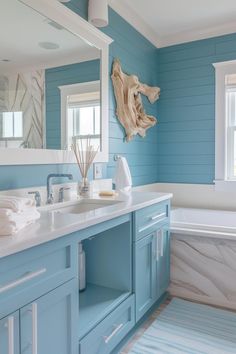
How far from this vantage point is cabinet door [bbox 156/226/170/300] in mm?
2295

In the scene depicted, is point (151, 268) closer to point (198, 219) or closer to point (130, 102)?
point (198, 219)

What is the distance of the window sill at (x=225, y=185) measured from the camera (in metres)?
3.18

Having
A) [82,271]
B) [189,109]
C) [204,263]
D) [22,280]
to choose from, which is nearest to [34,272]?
[22,280]

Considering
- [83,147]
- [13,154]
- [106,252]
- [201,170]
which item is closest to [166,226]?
[106,252]

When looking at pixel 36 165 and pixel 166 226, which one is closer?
pixel 36 165

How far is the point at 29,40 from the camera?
183 centimetres

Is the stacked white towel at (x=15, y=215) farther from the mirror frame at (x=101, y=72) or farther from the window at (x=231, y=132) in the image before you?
the window at (x=231, y=132)

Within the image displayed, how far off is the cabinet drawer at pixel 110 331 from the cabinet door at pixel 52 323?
0.14 meters

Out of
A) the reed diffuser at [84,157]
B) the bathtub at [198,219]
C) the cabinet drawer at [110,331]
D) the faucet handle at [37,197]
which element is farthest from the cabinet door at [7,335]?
the bathtub at [198,219]

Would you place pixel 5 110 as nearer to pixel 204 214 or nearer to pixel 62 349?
pixel 62 349

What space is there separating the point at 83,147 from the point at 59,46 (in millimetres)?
727

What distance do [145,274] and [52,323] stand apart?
981 mm

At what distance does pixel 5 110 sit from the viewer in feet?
5.35

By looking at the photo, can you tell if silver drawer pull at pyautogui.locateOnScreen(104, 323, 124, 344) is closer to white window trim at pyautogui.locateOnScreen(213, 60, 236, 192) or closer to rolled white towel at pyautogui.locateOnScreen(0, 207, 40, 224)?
rolled white towel at pyautogui.locateOnScreen(0, 207, 40, 224)
